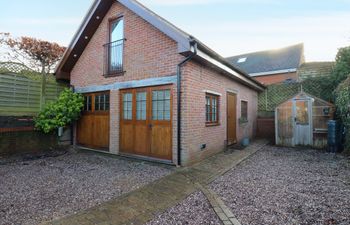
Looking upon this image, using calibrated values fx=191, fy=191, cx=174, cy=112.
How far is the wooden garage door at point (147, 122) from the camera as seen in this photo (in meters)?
5.80

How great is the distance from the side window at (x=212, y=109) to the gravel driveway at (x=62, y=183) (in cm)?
246

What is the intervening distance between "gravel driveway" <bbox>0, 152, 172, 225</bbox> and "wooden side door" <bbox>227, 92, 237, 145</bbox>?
3899 millimetres

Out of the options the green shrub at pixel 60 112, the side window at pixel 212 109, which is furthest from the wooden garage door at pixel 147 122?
the green shrub at pixel 60 112

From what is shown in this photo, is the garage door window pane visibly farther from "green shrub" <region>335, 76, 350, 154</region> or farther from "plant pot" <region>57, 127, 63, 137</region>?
"green shrub" <region>335, 76, 350, 154</region>

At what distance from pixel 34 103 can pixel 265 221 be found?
28.5 ft

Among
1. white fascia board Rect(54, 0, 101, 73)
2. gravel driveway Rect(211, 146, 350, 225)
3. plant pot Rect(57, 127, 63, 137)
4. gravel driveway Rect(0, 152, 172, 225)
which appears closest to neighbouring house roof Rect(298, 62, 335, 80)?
gravel driveway Rect(211, 146, 350, 225)

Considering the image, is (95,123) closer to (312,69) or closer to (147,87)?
(147,87)

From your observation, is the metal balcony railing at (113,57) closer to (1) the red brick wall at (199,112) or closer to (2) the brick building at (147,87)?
(2) the brick building at (147,87)

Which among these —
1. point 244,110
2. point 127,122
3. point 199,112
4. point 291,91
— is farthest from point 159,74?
point 291,91

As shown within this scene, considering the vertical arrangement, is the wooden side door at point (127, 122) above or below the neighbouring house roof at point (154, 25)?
below

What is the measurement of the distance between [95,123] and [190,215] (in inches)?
242

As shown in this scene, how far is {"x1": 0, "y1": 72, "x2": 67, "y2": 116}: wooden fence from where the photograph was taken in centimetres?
680

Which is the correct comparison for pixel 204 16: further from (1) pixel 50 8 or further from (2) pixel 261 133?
(2) pixel 261 133

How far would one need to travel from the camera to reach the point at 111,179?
14.9ft
